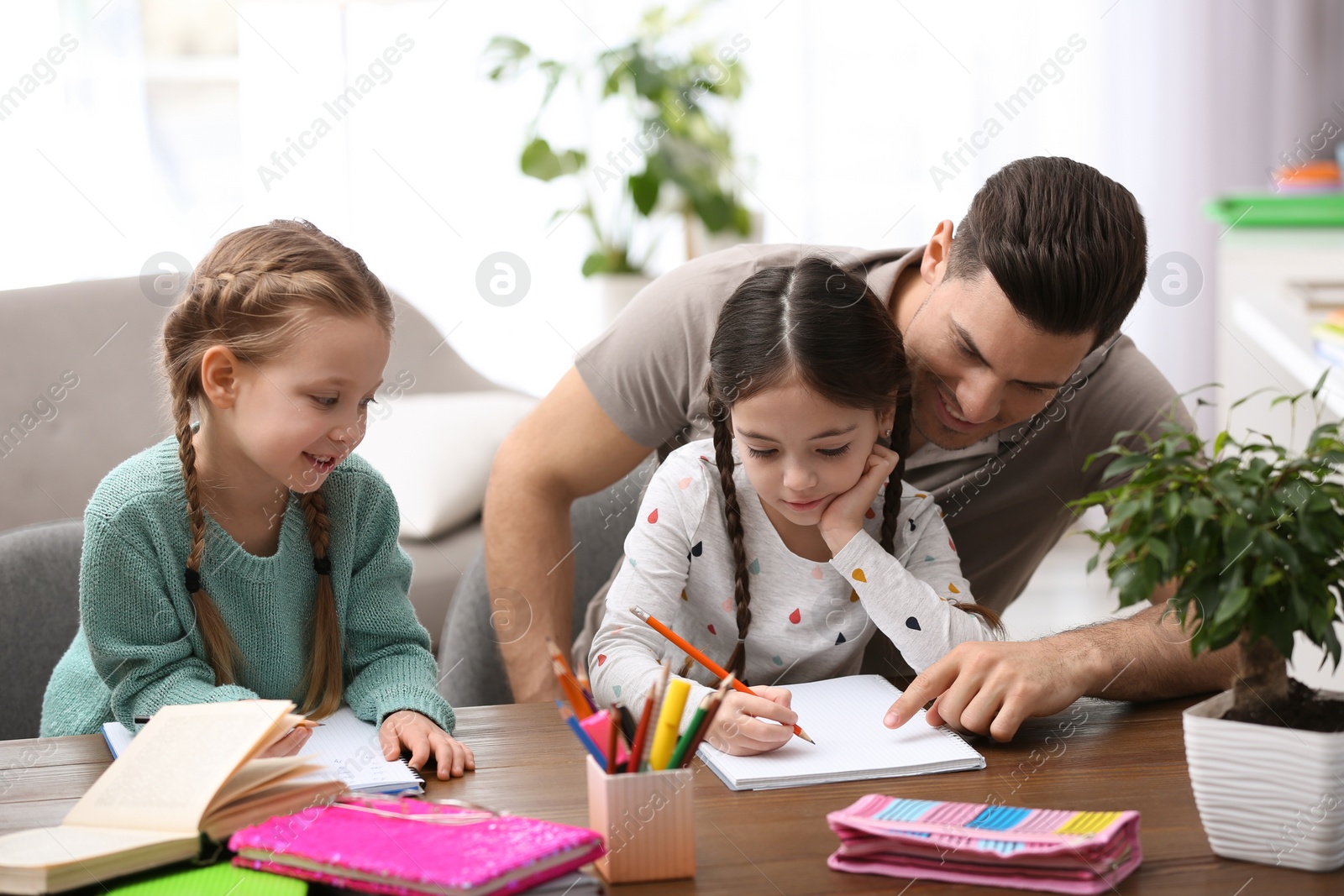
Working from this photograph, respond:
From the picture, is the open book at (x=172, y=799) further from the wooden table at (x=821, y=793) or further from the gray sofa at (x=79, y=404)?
the gray sofa at (x=79, y=404)

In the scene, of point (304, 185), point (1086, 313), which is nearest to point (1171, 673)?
point (1086, 313)

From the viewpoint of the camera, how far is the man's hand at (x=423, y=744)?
3.15 ft

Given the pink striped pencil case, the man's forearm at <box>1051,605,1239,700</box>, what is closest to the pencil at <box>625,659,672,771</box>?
the pink striped pencil case

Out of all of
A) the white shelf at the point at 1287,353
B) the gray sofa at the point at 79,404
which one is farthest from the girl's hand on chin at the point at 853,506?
the gray sofa at the point at 79,404

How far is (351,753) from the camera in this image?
38.9 inches

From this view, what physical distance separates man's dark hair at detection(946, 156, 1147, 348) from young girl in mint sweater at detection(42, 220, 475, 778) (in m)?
0.62

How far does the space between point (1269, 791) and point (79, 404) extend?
2257mm

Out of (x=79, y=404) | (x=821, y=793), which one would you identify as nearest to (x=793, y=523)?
(x=821, y=793)

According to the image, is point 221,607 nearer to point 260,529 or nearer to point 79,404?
point 260,529

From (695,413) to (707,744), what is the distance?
541 mm

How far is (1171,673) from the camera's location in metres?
1.12

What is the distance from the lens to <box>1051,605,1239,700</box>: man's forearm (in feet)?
3.61

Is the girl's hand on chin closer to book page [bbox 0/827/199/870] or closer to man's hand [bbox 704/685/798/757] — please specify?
man's hand [bbox 704/685/798/757]

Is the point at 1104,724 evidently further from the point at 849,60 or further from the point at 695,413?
the point at 849,60
